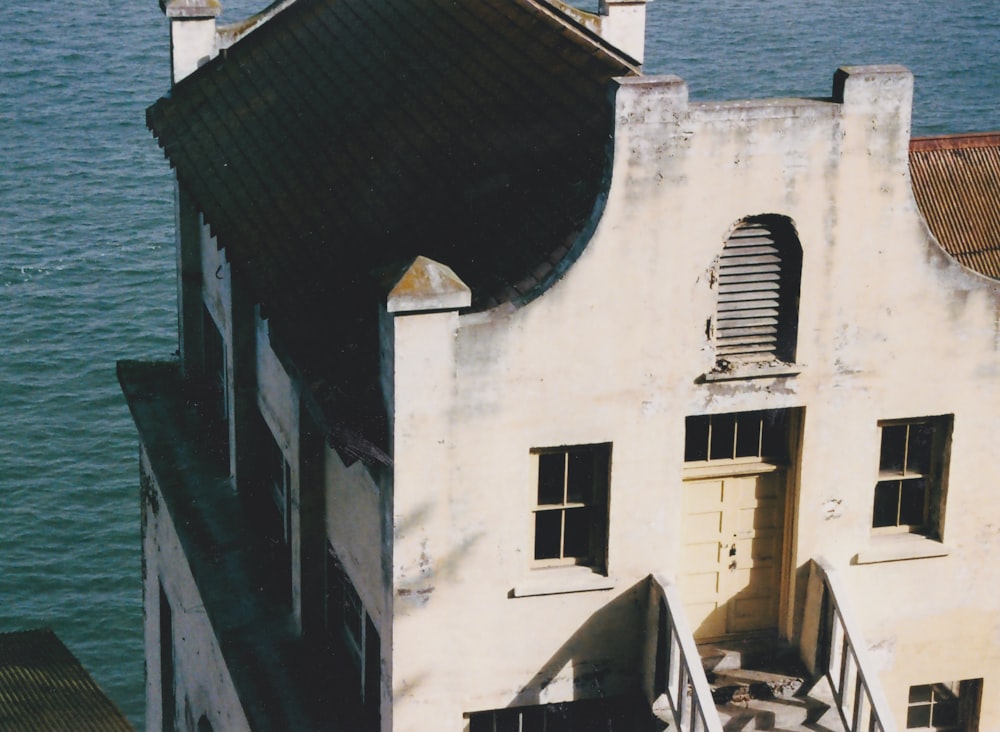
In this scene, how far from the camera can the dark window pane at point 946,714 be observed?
63.6 feet

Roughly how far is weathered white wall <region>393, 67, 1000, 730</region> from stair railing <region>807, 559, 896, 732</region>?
0.37 metres

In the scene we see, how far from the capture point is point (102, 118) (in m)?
61.2

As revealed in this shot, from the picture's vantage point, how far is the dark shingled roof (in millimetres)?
17344

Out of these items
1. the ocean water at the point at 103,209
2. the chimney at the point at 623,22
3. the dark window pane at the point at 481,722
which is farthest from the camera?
the ocean water at the point at 103,209

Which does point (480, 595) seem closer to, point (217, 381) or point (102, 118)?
point (217, 381)

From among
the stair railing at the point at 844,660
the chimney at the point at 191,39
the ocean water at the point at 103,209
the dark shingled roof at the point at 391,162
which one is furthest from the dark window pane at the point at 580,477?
the ocean water at the point at 103,209

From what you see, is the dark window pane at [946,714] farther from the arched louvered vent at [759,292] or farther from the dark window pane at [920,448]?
the arched louvered vent at [759,292]

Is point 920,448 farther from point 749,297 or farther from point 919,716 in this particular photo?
point 919,716

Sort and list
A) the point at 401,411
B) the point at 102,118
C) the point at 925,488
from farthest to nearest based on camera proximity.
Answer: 1. the point at 102,118
2. the point at 925,488
3. the point at 401,411

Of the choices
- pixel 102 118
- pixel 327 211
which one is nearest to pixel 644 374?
pixel 327 211

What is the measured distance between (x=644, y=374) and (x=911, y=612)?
4316 mm

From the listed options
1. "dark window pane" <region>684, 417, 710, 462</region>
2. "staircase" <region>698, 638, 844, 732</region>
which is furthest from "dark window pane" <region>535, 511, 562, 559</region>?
"staircase" <region>698, 638, 844, 732</region>

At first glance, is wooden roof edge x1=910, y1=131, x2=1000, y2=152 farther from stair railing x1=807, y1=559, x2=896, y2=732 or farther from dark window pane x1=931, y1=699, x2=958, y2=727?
stair railing x1=807, y1=559, x2=896, y2=732

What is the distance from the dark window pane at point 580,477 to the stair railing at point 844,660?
2.59m
